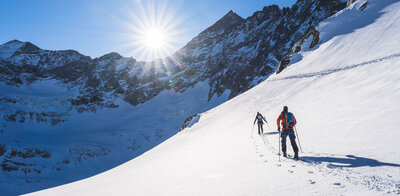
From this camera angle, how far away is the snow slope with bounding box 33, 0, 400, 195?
495 centimetres

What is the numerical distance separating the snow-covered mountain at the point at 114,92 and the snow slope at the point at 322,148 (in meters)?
41.3

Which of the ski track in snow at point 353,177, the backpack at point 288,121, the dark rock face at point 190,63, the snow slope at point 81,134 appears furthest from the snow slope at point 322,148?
the snow slope at point 81,134

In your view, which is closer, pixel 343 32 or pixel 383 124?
pixel 383 124

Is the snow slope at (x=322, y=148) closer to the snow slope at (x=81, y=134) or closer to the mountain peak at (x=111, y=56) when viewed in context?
the snow slope at (x=81, y=134)

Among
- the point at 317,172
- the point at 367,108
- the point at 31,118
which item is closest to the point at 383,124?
the point at 367,108

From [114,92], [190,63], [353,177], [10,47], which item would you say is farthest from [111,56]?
[353,177]

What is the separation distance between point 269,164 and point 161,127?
305 feet

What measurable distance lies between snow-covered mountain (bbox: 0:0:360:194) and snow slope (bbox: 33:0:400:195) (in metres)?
41.3

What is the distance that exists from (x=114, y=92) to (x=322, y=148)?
143157 millimetres

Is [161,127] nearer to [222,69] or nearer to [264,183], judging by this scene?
[222,69]

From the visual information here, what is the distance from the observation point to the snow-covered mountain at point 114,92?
261 ft

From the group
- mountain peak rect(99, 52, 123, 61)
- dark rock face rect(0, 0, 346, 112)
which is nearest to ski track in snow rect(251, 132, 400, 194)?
dark rock face rect(0, 0, 346, 112)

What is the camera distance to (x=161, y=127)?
96.8 metres

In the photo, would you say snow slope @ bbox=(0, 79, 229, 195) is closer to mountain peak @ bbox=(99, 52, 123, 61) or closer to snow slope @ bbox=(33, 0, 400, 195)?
mountain peak @ bbox=(99, 52, 123, 61)
